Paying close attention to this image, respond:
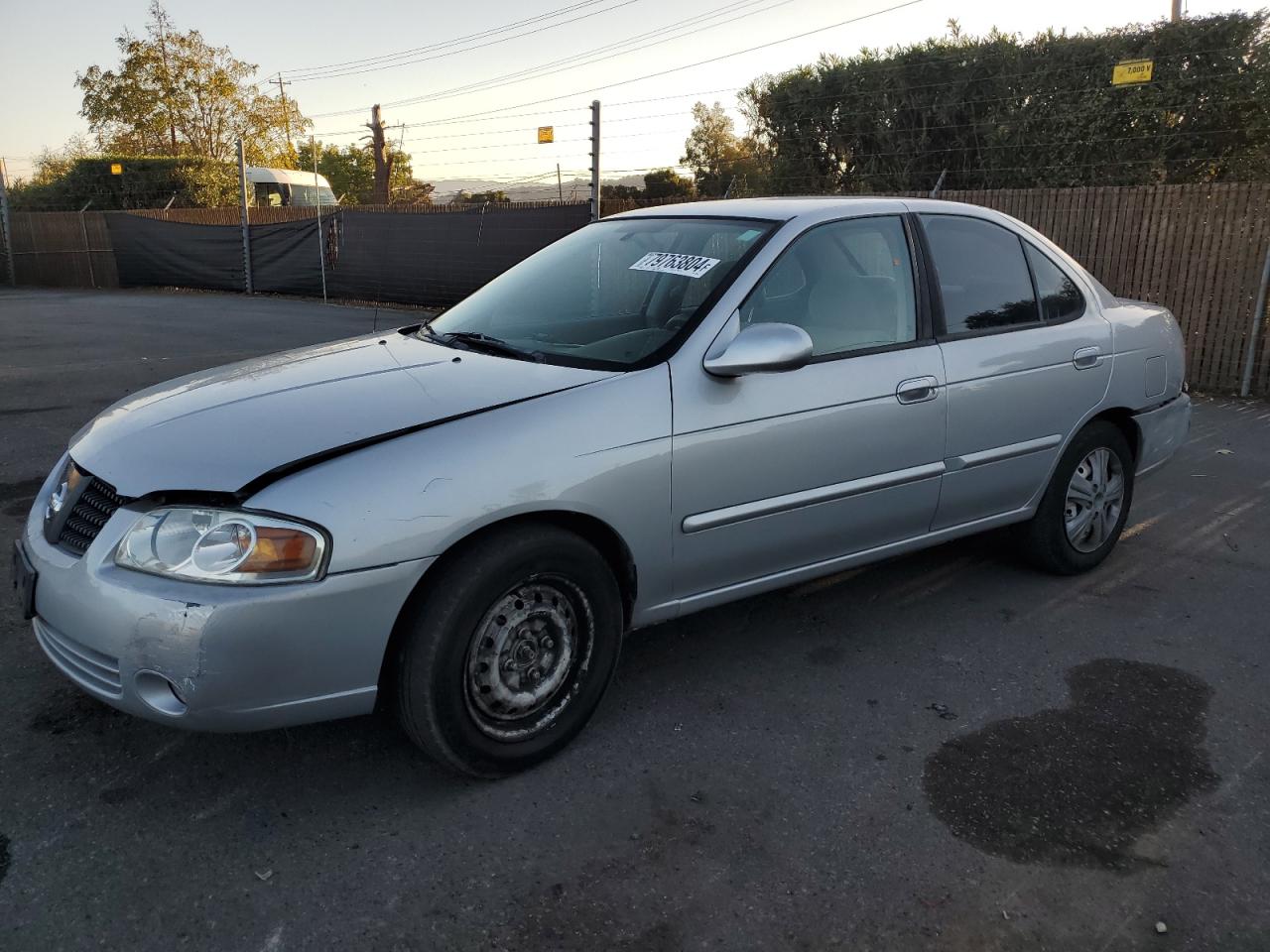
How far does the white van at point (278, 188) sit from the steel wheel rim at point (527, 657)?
32756 millimetres

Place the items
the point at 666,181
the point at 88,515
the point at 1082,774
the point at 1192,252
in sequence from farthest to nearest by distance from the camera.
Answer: the point at 666,181
the point at 1192,252
the point at 1082,774
the point at 88,515

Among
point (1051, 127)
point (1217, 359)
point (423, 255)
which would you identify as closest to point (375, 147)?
point (423, 255)

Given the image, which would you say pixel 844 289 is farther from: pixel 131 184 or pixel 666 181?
pixel 131 184

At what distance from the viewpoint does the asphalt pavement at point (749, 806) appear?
2311mm

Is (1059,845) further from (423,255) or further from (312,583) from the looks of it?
(423,255)

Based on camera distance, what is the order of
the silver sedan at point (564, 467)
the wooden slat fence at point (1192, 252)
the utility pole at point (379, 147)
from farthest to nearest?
the utility pole at point (379, 147), the wooden slat fence at point (1192, 252), the silver sedan at point (564, 467)

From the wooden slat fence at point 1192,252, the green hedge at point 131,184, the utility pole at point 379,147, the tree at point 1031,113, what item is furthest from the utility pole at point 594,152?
the utility pole at point 379,147

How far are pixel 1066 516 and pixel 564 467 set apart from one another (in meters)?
2.73

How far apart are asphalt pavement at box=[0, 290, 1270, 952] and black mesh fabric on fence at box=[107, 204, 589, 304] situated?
430 inches

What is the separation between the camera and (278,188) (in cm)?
3384

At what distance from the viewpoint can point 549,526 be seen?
2.81 meters

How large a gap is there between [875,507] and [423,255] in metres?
15.1

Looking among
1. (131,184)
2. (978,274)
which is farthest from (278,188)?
(978,274)

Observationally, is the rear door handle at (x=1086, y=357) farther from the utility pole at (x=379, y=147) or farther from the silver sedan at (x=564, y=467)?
the utility pole at (x=379, y=147)
